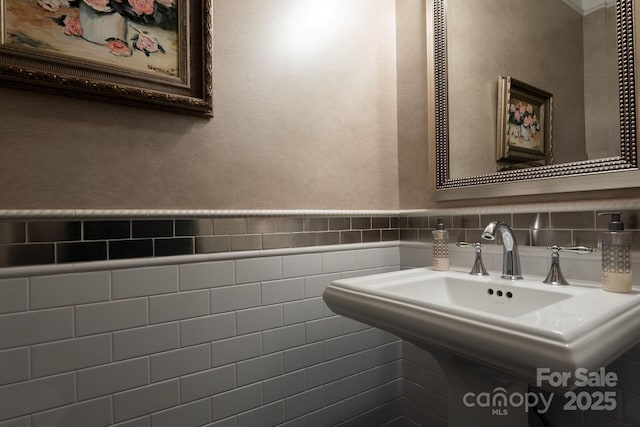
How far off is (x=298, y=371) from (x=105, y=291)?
26.1 inches

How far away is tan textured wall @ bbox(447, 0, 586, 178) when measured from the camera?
0.96 meters

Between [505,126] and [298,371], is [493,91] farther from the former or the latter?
[298,371]

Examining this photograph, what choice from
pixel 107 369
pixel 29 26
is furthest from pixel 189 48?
pixel 107 369

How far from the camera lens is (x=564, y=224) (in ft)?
3.14

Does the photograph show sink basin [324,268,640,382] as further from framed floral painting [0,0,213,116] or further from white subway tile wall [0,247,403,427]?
framed floral painting [0,0,213,116]

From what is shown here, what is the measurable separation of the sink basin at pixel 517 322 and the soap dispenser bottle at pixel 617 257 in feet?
0.09

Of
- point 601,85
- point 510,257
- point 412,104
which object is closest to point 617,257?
point 510,257

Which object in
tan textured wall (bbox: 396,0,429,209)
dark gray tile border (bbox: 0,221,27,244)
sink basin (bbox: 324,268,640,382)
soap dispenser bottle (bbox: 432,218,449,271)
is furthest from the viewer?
tan textured wall (bbox: 396,0,429,209)

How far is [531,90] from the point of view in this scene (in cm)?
106

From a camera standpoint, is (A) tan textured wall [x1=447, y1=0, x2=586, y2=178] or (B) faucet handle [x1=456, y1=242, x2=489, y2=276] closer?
(A) tan textured wall [x1=447, y1=0, x2=586, y2=178]

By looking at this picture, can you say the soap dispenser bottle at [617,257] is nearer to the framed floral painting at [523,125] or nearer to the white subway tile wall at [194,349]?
the framed floral painting at [523,125]

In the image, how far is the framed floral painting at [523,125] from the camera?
1012mm

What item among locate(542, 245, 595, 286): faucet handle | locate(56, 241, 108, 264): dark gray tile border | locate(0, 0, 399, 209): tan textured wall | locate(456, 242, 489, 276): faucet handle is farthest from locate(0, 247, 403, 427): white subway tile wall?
locate(542, 245, 595, 286): faucet handle
